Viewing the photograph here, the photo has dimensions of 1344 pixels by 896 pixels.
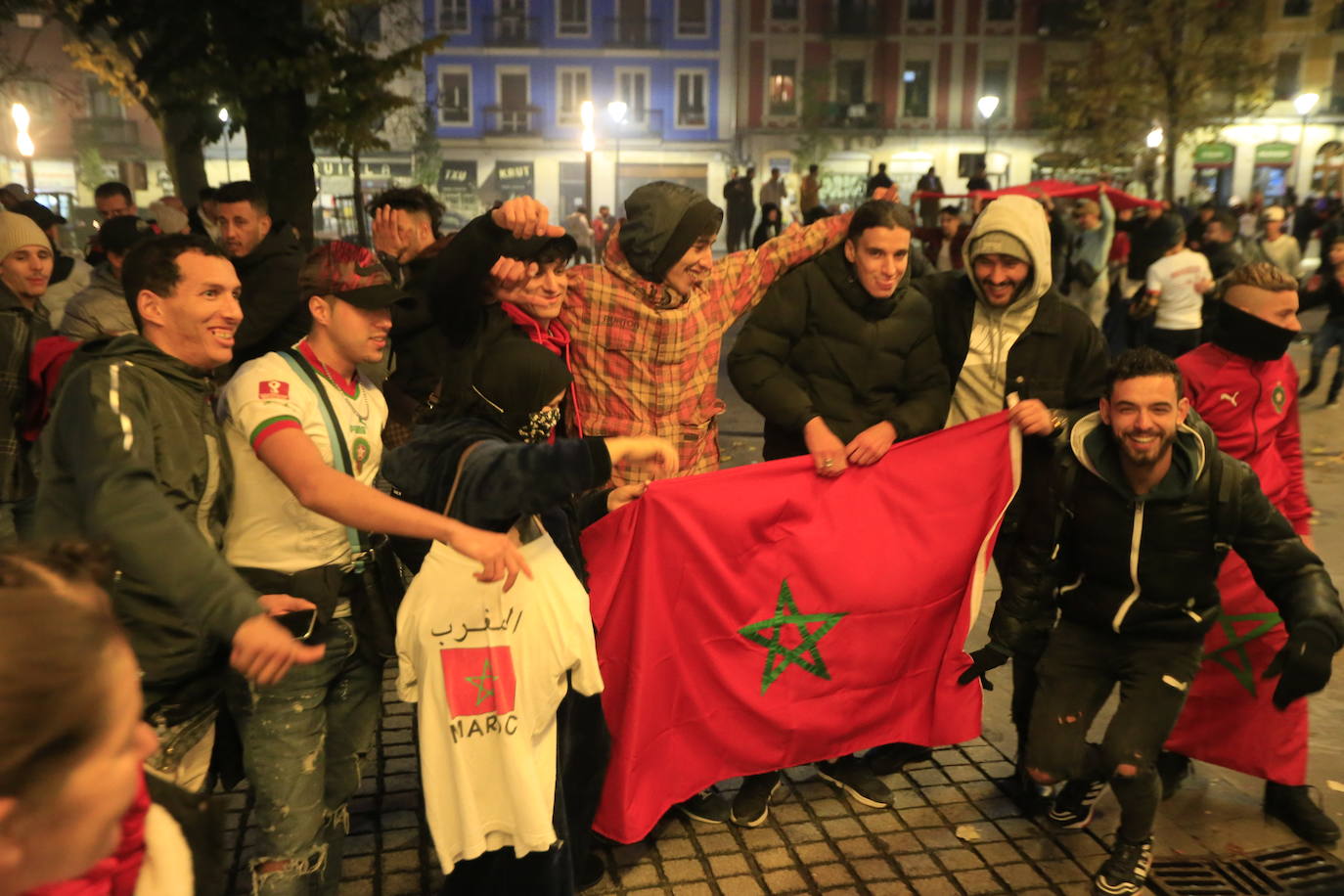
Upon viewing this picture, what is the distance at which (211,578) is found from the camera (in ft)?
7.88

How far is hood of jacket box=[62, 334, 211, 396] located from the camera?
2.62m

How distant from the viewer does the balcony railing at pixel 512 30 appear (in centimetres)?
5284

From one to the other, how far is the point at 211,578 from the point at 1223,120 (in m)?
39.1

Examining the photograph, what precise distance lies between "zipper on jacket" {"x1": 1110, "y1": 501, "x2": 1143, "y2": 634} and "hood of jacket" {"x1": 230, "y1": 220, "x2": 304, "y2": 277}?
384cm

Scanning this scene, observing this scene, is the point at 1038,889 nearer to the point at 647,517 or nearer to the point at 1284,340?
the point at 647,517

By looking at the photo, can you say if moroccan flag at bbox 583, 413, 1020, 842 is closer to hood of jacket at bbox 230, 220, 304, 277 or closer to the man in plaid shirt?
the man in plaid shirt

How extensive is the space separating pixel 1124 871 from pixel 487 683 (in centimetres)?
213

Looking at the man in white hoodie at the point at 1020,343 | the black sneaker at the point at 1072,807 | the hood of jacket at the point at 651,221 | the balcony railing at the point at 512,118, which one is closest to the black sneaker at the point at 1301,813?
the black sneaker at the point at 1072,807

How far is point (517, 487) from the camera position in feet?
8.86

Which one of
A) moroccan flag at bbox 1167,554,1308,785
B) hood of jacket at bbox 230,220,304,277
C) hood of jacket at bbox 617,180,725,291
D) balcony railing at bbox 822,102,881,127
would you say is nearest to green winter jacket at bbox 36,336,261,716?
hood of jacket at bbox 617,180,725,291

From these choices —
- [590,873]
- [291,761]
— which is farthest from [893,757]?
[291,761]

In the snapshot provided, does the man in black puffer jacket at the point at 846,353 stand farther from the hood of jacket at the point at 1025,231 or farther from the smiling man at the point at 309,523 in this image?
the smiling man at the point at 309,523

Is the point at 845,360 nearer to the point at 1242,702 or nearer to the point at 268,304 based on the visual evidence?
the point at 1242,702

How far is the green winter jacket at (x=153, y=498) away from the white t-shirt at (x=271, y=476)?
9 cm
